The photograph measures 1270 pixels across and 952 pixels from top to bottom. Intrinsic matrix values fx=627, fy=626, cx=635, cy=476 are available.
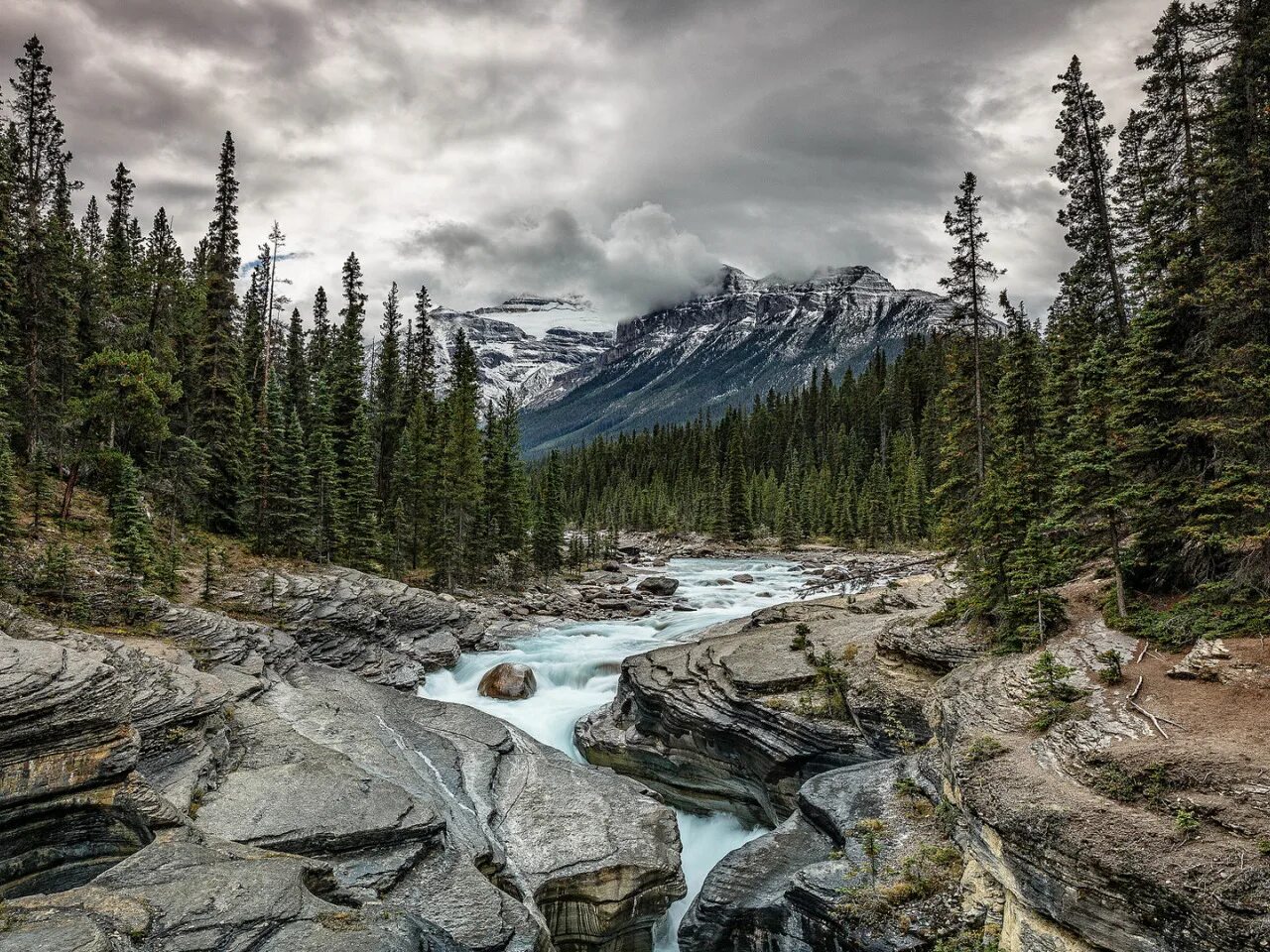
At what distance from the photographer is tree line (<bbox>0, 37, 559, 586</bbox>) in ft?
79.9

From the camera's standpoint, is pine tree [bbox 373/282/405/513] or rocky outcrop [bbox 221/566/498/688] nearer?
rocky outcrop [bbox 221/566/498/688]

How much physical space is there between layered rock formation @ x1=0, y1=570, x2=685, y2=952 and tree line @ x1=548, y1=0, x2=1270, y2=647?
464 inches

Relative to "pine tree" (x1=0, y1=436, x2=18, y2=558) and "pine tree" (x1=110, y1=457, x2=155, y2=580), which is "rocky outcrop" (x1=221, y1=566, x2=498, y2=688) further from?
"pine tree" (x1=0, y1=436, x2=18, y2=558)

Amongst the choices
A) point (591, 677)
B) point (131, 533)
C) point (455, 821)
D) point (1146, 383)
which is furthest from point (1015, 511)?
point (131, 533)

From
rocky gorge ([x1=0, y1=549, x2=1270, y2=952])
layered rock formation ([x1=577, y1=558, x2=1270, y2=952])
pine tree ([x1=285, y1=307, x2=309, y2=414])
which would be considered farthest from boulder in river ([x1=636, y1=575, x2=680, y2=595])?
layered rock formation ([x1=577, y1=558, x2=1270, y2=952])

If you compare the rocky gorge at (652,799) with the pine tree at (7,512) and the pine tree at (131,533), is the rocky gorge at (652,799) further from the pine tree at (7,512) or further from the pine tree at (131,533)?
the pine tree at (7,512)

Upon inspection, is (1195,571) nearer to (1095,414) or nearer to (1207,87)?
(1095,414)

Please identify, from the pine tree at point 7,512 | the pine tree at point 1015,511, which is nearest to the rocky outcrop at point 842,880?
the pine tree at point 1015,511

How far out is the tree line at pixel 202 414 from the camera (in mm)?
24344

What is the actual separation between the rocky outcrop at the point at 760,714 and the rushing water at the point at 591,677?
3.43 ft

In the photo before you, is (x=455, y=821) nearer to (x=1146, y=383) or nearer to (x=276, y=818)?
(x=276, y=818)

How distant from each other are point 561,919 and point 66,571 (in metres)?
16.4

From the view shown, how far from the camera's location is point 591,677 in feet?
86.4

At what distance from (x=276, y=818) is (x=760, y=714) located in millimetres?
11943
